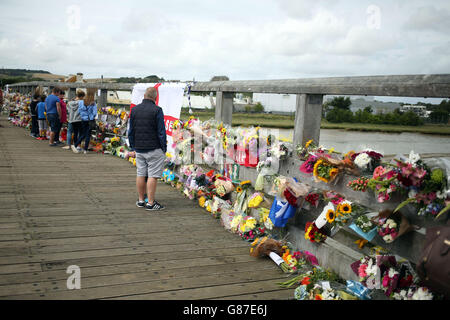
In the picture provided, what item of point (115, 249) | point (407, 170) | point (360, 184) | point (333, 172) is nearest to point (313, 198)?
point (333, 172)

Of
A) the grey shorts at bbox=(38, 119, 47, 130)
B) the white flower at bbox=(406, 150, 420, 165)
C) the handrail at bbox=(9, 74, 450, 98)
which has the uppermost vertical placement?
the handrail at bbox=(9, 74, 450, 98)

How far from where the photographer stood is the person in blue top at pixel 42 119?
13812mm

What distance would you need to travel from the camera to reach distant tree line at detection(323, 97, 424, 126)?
11.9 feet

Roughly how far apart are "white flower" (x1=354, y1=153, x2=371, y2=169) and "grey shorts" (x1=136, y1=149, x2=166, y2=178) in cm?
349

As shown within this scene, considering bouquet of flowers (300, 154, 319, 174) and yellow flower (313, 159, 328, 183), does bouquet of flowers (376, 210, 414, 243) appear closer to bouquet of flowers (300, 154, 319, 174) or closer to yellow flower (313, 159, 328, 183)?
yellow flower (313, 159, 328, 183)

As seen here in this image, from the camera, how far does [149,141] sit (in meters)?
6.20

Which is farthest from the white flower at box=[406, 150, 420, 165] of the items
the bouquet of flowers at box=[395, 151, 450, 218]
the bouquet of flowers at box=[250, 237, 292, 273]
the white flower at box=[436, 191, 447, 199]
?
the bouquet of flowers at box=[250, 237, 292, 273]

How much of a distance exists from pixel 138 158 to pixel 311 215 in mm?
3076

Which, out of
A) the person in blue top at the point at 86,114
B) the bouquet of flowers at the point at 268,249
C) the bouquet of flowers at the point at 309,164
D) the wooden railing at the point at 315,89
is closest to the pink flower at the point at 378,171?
the wooden railing at the point at 315,89

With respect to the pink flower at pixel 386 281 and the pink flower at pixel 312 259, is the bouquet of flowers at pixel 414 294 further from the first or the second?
the pink flower at pixel 312 259

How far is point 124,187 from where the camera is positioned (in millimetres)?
7656

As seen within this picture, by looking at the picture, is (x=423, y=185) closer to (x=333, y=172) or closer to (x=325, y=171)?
(x=333, y=172)
